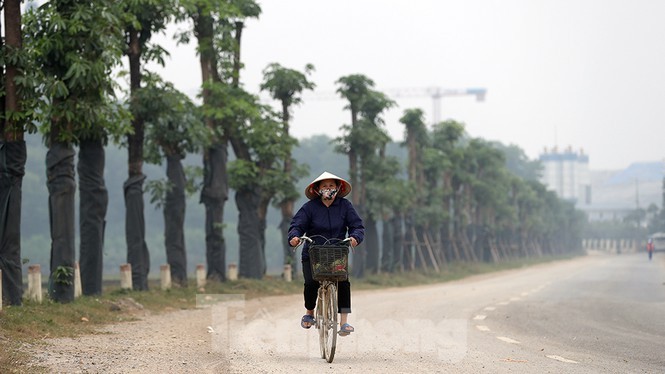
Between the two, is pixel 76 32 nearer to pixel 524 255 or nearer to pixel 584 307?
pixel 584 307

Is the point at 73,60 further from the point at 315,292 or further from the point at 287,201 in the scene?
the point at 287,201

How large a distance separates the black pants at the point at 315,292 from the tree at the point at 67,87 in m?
8.81

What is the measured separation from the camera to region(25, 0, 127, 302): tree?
19516mm

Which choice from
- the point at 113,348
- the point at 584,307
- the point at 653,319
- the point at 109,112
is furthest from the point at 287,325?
the point at 584,307

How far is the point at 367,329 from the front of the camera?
16.6 m

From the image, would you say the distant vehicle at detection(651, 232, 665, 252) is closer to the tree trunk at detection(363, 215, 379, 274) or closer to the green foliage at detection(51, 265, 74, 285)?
the tree trunk at detection(363, 215, 379, 274)

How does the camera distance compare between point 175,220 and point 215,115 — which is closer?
point 175,220

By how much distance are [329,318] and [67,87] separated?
10.2m

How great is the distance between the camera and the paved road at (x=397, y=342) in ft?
37.0

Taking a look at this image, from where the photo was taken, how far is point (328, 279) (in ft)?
37.4

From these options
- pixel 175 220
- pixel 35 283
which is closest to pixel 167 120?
pixel 175 220

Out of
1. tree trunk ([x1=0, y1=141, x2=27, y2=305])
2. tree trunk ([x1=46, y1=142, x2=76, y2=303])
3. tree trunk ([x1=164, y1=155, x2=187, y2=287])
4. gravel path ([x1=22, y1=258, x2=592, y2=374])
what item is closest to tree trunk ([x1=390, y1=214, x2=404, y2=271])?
tree trunk ([x1=164, y1=155, x2=187, y2=287])

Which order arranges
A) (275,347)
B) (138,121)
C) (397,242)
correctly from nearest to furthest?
(275,347), (138,121), (397,242)

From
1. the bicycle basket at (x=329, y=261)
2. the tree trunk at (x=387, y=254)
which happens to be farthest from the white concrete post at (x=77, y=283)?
the tree trunk at (x=387, y=254)
